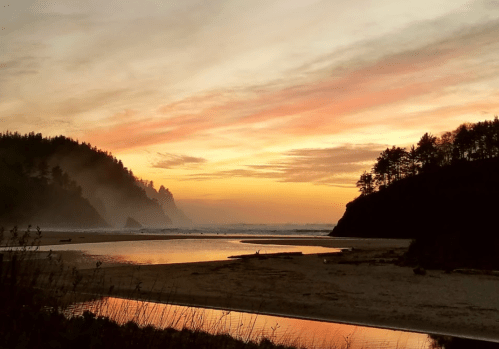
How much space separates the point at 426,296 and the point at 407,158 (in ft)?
342

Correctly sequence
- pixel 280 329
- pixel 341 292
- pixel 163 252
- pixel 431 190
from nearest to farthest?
pixel 280 329 → pixel 341 292 → pixel 163 252 → pixel 431 190

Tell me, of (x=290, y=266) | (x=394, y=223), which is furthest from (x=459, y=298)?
(x=394, y=223)

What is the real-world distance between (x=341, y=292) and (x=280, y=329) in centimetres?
668

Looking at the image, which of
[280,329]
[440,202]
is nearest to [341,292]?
[280,329]

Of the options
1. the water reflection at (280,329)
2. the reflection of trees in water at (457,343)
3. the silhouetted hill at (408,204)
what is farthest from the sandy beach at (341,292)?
the silhouetted hill at (408,204)

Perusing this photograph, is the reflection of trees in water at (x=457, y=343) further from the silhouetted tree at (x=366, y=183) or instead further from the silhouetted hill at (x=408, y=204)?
the silhouetted tree at (x=366, y=183)

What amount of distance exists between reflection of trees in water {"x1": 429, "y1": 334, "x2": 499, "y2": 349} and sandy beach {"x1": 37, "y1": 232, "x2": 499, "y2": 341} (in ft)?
1.80

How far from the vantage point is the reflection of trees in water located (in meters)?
12.4

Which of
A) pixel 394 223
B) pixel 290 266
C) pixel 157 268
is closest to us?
pixel 157 268

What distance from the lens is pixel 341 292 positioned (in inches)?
787

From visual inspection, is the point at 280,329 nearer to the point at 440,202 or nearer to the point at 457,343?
A: the point at 457,343

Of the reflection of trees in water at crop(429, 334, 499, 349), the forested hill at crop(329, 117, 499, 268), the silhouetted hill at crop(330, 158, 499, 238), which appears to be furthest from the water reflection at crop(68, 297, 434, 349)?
the silhouetted hill at crop(330, 158, 499, 238)

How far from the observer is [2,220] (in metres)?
142

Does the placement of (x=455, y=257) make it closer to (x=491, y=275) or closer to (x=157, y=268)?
(x=491, y=275)
